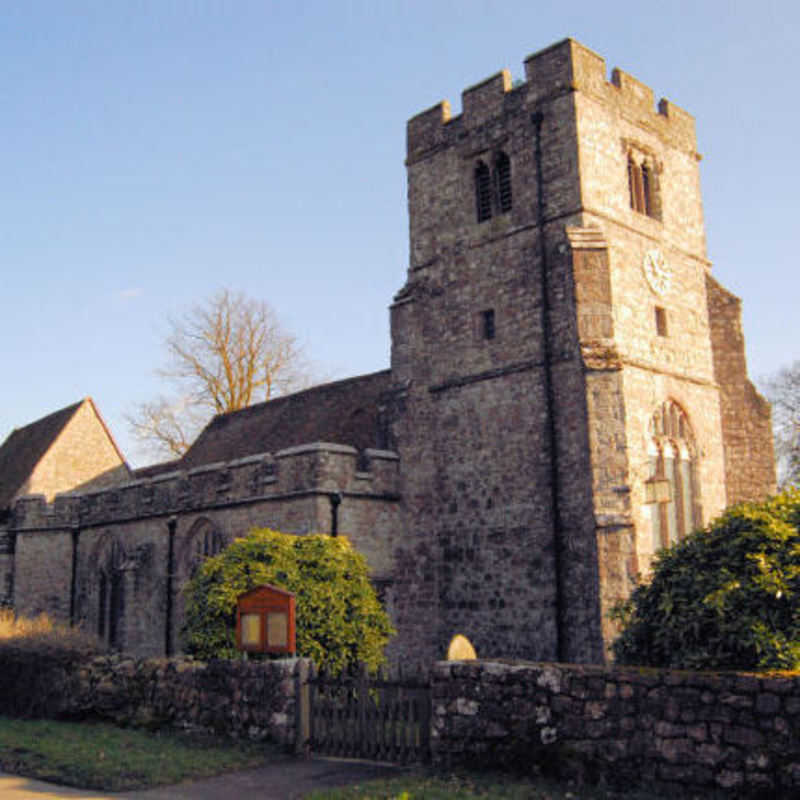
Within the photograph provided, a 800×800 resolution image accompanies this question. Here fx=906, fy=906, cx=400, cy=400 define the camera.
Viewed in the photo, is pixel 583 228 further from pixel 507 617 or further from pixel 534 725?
pixel 534 725

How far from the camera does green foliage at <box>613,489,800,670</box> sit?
340 inches

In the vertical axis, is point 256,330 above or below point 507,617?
above

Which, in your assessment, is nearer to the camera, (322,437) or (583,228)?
(583,228)

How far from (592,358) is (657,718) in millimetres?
10830

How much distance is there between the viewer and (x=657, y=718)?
332 inches

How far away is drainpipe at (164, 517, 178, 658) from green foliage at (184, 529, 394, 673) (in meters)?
8.17

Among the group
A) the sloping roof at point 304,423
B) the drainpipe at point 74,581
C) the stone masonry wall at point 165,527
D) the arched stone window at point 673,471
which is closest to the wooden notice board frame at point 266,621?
the stone masonry wall at point 165,527

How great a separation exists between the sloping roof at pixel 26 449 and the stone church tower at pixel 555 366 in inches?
540

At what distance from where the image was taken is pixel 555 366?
19.2 metres

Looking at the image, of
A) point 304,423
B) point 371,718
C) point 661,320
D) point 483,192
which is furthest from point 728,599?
point 304,423

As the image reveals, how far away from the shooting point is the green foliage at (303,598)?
13328 millimetres

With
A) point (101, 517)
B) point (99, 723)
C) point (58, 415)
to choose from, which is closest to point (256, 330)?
point (58, 415)

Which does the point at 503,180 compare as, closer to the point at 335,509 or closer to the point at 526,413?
the point at 526,413

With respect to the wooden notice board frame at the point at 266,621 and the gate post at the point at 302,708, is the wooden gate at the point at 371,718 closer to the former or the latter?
the gate post at the point at 302,708
